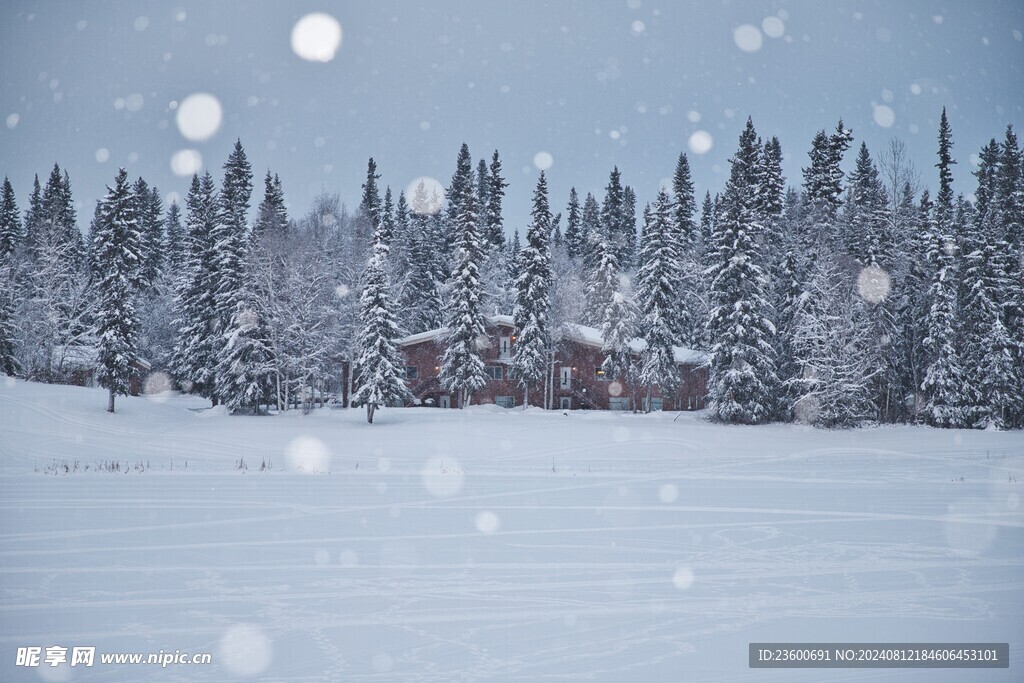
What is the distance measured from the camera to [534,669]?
6.27 meters

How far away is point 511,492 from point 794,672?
11.0 m

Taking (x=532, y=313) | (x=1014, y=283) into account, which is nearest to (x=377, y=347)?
(x=532, y=313)

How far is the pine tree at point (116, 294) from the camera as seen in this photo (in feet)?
127

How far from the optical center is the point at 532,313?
4912 cm

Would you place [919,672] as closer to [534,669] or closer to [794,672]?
[794,672]

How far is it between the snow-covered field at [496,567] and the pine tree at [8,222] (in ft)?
198

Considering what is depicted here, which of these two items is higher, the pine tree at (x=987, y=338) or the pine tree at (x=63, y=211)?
the pine tree at (x=63, y=211)

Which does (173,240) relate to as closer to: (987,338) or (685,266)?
(685,266)

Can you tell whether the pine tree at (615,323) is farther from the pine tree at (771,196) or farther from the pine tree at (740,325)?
the pine tree at (771,196)

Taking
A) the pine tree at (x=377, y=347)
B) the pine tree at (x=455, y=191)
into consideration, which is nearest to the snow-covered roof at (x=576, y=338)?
the pine tree at (x=377, y=347)

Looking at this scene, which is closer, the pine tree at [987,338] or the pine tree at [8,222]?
the pine tree at [987,338]

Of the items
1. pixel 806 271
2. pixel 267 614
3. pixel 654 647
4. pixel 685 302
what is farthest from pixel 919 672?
pixel 685 302

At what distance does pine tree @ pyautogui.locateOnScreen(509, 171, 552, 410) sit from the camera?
1919 inches

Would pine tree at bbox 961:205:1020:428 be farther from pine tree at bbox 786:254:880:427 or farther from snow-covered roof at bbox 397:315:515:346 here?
snow-covered roof at bbox 397:315:515:346
